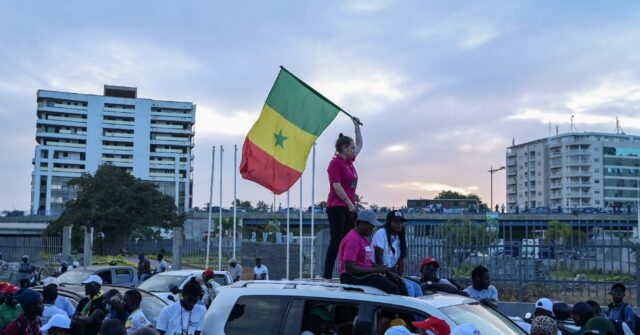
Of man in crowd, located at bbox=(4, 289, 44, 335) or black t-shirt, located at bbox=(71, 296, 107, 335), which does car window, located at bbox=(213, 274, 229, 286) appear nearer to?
black t-shirt, located at bbox=(71, 296, 107, 335)

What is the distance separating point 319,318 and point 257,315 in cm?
51

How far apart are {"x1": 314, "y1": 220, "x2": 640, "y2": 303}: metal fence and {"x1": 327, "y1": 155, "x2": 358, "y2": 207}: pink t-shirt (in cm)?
634

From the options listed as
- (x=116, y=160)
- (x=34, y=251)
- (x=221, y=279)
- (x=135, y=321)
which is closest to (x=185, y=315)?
(x=135, y=321)

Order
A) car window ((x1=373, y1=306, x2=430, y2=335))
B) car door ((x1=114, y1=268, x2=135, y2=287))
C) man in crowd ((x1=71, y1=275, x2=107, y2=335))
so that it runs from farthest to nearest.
A: car door ((x1=114, y1=268, x2=135, y2=287)) < man in crowd ((x1=71, y1=275, x2=107, y2=335)) < car window ((x1=373, y1=306, x2=430, y2=335))

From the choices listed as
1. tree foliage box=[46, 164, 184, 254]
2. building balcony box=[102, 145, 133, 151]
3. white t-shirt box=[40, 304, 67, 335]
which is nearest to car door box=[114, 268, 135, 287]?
white t-shirt box=[40, 304, 67, 335]

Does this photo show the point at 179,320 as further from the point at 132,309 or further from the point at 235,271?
the point at 235,271

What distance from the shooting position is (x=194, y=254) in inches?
1110

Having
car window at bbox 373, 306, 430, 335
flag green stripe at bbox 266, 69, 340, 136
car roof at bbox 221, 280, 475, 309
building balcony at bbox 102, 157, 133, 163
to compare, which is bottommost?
car window at bbox 373, 306, 430, 335

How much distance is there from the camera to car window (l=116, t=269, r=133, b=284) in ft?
68.4

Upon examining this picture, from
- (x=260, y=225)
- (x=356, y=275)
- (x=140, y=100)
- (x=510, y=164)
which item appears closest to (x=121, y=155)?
(x=140, y=100)

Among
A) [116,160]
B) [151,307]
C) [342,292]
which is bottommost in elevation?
[151,307]

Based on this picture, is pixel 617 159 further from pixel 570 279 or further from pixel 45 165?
pixel 570 279

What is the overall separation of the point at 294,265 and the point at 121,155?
320ft

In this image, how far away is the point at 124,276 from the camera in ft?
69.4
